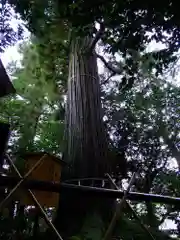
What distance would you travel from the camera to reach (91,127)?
13.2 ft

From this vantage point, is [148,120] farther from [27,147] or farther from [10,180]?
[10,180]

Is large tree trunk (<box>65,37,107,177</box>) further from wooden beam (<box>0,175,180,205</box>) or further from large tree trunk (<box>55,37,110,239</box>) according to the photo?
wooden beam (<box>0,175,180,205</box>)

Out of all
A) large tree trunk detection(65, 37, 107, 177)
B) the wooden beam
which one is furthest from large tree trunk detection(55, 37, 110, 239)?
the wooden beam

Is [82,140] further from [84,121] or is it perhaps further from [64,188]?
[64,188]

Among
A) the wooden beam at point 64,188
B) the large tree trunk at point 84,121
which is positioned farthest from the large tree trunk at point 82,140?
the wooden beam at point 64,188

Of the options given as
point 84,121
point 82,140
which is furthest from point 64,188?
point 84,121

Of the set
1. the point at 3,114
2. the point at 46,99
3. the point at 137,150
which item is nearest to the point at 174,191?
the point at 137,150

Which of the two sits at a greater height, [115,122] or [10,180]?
[115,122]

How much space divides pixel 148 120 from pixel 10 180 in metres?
4.97

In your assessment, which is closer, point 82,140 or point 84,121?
point 82,140

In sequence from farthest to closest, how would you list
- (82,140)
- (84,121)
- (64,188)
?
1. (84,121)
2. (82,140)
3. (64,188)

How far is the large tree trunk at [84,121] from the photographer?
3.66 metres

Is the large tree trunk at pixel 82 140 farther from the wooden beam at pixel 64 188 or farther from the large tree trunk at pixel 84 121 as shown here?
the wooden beam at pixel 64 188

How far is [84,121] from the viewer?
4.06 metres
